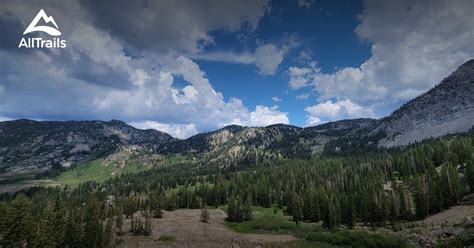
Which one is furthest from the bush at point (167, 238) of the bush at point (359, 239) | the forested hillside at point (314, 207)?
the bush at point (359, 239)

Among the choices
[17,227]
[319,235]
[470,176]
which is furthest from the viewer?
[470,176]

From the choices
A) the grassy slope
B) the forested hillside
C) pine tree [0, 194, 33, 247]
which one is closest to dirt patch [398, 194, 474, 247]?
the forested hillside

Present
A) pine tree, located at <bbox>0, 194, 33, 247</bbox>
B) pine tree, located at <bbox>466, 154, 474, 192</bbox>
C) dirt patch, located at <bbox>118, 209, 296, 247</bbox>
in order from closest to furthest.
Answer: pine tree, located at <bbox>0, 194, 33, 247</bbox>, dirt patch, located at <bbox>118, 209, 296, 247</bbox>, pine tree, located at <bbox>466, 154, 474, 192</bbox>

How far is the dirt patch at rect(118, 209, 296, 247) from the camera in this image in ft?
326

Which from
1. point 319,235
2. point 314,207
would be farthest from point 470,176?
point 319,235

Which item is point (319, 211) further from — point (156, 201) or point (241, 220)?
point (156, 201)

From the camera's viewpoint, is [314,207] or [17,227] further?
[314,207]

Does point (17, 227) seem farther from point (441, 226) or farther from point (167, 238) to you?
point (441, 226)

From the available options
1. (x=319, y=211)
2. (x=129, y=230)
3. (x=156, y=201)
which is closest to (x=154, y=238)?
(x=129, y=230)

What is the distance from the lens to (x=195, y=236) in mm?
111938

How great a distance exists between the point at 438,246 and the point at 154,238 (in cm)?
8504

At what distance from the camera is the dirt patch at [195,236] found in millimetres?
99312

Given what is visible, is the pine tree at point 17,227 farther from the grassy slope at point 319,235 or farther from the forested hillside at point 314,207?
the grassy slope at point 319,235

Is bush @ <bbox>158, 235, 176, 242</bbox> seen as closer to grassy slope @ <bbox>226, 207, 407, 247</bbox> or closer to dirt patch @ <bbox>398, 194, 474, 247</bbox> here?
grassy slope @ <bbox>226, 207, 407, 247</bbox>
